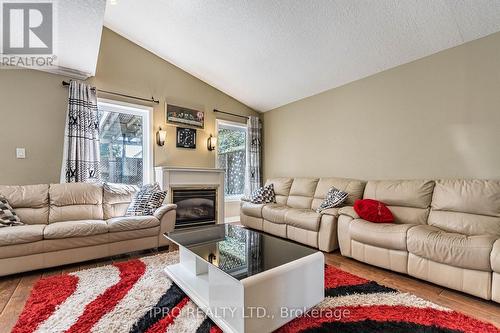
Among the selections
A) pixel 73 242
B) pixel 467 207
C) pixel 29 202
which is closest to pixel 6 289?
pixel 73 242

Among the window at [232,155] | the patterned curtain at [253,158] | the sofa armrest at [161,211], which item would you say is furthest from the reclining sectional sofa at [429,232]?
the window at [232,155]

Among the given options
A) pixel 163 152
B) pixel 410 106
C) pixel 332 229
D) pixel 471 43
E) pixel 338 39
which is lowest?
pixel 332 229

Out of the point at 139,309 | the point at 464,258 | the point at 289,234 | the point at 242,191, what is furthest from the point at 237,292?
the point at 242,191

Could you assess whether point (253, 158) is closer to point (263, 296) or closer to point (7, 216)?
point (7, 216)

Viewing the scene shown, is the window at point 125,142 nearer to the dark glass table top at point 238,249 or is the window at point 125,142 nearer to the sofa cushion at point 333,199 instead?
the dark glass table top at point 238,249

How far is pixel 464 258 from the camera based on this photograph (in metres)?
1.95

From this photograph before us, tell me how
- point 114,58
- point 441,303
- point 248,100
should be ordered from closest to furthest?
1. point 441,303
2. point 114,58
3. point 248,100

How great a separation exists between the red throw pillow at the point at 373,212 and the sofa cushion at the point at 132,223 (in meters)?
2.45

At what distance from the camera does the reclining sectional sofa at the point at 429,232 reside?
6.30 feet

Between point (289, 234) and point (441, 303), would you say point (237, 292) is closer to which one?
point (441, 303)

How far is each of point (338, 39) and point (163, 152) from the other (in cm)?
315

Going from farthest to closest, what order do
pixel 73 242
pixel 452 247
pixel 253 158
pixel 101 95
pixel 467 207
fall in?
pixel 253 158 < pixel 101 95 < pixel 73 242 < pixel 467 207 < pixel 452 247

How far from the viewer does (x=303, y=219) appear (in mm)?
3275

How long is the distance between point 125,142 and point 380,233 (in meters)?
3.83
